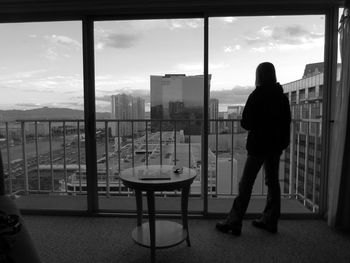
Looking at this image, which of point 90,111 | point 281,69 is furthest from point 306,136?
point 90,111

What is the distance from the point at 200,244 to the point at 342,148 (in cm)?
163

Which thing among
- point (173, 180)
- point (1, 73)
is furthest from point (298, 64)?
point (1, 73)

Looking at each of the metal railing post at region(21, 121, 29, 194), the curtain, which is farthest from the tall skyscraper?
the metal railing post at region(21, 121, 29, 194)

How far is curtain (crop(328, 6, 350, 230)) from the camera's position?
8.20ft

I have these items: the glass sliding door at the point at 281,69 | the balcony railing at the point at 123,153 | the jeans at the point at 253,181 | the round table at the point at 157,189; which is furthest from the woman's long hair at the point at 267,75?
the balcony railing at the point at 123,153

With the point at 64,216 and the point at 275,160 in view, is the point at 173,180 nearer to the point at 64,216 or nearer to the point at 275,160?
the point at 275,160

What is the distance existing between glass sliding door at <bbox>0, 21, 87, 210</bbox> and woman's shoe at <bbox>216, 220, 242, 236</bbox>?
5.60ft

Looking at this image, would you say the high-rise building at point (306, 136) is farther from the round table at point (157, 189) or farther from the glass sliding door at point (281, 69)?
the round table at point (157, 189)

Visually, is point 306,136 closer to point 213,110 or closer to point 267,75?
point 213,110

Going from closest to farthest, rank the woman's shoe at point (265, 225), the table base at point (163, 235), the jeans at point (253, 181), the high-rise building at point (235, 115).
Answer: the table base at point (163, 235), the jeans at point (253, 181), the woman's shoe at point (265, 225), the high-rise building at point (235, 115)

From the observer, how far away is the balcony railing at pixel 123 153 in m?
3.57

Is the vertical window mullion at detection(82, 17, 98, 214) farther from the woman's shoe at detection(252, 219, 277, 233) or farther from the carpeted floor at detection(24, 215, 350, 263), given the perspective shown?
the woman's shoe at detection(252, 219, 277, 233)

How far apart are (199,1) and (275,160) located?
68.3 inches

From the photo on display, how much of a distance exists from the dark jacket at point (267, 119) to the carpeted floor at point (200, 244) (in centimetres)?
84
